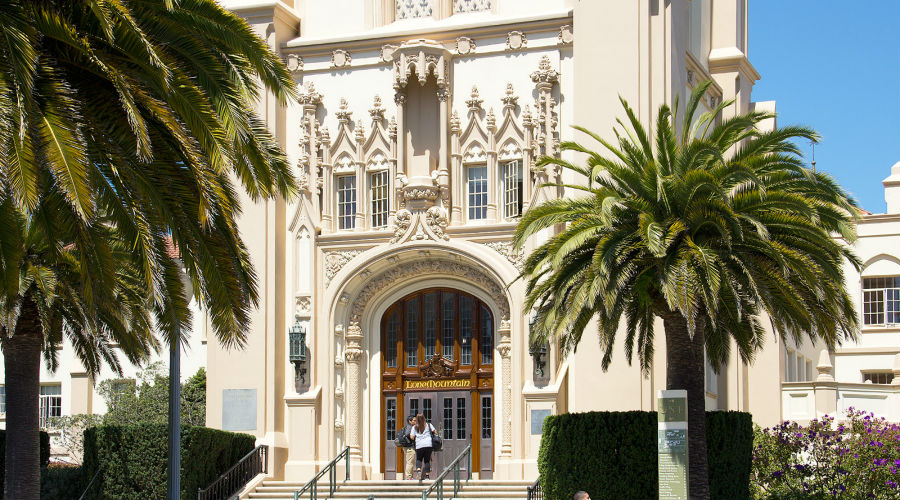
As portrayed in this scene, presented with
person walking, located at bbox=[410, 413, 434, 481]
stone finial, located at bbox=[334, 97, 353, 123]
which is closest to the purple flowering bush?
person walking, located at bbox=[410, 413, 434, 481]

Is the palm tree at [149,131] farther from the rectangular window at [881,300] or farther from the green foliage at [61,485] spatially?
the rectangular window at [881,300]

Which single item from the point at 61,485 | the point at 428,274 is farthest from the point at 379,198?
the point at 61,485

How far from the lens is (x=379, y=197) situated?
35.5 meters

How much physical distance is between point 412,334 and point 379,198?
373 cm

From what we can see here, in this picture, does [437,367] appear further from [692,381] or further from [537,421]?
[692,381]

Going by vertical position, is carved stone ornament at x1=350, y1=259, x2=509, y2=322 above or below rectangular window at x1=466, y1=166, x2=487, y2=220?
below

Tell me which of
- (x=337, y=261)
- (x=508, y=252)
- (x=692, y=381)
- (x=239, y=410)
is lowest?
(x=239, y=410)

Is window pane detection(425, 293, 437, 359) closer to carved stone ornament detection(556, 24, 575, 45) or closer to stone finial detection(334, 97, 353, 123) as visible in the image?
stone finial detection(334, 97, 353, 123)

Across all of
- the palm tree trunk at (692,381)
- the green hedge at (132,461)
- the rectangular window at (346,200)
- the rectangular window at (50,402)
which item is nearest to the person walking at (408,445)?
the green hedge at (132,461)

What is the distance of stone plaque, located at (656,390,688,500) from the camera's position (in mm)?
22625

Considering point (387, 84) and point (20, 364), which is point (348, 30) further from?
point (20, 364)

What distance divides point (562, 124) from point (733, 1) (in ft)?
32.5

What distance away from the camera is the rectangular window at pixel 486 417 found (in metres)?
34.2

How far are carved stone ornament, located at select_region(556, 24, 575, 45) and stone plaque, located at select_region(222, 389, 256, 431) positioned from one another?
12.0 meters
